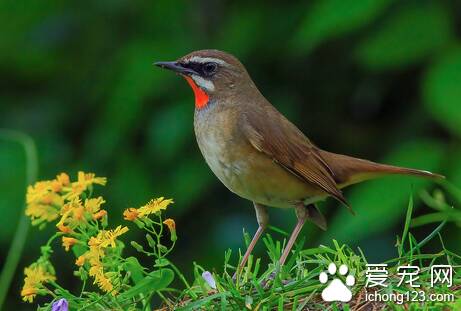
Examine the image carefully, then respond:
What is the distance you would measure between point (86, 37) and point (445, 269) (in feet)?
11.4

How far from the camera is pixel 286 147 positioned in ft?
15.2

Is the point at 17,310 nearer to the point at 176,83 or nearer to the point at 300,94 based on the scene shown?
the point at 176,83

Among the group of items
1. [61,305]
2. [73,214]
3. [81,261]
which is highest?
[73,214]

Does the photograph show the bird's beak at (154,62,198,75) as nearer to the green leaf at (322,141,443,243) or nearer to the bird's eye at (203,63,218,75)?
the bird's eye at (203,63,218,75)

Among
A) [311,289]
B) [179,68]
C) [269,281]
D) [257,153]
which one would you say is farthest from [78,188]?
[179,68]

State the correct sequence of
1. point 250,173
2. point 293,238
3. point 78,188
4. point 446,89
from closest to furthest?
point 78,188
point 293,238
point 250,173
point 446,89

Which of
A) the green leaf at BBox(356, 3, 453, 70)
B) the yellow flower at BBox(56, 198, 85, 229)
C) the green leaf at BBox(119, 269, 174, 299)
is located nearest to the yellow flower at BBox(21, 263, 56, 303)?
the yellow flower at BBox(56, 198, 85, 229)

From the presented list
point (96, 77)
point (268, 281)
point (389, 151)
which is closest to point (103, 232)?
point (268, 281)

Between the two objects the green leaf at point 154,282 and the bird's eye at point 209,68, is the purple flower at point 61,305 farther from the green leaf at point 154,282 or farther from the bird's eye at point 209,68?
the bird's eye at point 209,68

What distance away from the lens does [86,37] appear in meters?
6.51

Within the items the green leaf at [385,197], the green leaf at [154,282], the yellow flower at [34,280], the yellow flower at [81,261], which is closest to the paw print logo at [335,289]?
the green leaf at [154,282]

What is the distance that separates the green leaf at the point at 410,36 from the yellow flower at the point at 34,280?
236 cm

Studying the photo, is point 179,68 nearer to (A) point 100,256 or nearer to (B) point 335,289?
(A) point 100,256

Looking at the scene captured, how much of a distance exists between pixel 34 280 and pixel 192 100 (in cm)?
244
